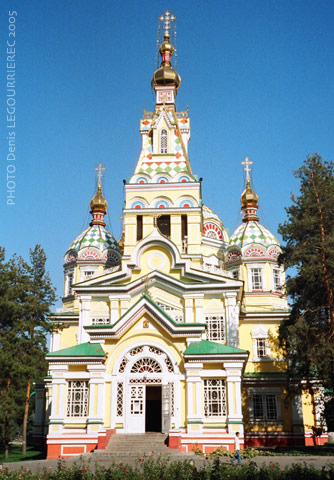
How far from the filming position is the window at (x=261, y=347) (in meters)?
30.0

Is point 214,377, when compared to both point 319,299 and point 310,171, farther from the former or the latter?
point 310,171

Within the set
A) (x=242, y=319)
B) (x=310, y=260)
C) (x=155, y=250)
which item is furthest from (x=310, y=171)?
(x=242, y=319)

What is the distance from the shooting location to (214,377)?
2030 centimetres

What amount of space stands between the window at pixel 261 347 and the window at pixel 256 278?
3.89 m

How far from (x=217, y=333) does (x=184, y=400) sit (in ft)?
19.2

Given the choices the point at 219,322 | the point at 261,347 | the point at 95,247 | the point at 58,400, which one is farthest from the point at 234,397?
the point at 95,247

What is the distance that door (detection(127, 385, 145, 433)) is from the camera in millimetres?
20469

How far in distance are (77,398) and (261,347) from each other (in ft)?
43.0

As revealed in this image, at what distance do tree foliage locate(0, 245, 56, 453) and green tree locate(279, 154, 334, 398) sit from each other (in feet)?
41.0

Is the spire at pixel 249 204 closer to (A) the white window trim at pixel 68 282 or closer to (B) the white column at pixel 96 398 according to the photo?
(A) the white window trim at pixel 68 282

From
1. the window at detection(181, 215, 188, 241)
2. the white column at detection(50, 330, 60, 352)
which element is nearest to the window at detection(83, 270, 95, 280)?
the white column at detection(50, 330, 60, 352)

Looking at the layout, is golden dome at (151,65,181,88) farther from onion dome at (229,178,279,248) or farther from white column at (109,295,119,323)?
white column at (109,295,119,323)

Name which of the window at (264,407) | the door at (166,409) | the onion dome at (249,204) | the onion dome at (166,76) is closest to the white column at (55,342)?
the window at (264,407)

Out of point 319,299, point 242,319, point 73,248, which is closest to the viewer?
point 319,299
